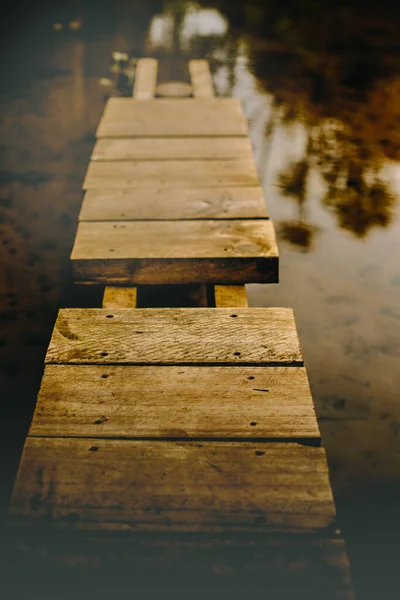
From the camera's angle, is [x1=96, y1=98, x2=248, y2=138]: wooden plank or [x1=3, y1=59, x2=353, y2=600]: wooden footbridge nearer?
[x1=3, y1=59, x2=353, y2=600]: wooden footbridge

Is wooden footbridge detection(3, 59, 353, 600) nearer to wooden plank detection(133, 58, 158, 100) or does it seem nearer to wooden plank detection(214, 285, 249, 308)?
wooden plank detection(214, 285, 249, 308)

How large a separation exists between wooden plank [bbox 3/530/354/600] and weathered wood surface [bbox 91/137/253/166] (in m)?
2.23

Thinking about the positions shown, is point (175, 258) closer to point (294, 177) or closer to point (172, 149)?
point (172, 149)

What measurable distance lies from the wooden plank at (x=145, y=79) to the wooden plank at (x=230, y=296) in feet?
7.50

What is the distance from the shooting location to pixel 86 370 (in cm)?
169

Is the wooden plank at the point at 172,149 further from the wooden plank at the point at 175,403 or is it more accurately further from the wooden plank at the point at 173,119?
the wooden plank at the point at 175,403

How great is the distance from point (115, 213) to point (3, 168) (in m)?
1.41

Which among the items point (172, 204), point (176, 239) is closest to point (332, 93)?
point (172, 204)

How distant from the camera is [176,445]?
145 cm

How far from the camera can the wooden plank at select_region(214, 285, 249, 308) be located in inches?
86.2

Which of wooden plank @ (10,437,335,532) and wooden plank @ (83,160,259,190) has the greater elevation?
wooden plank @ (83,160,259,190)

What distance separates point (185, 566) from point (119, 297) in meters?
1.21

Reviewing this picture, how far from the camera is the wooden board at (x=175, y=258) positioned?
7.42 ft

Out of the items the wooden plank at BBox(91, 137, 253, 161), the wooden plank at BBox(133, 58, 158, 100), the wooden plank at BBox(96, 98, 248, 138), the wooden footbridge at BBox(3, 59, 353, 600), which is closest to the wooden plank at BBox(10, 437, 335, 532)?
the wooden footbridge at BBox(3, 59, 353, 600)
